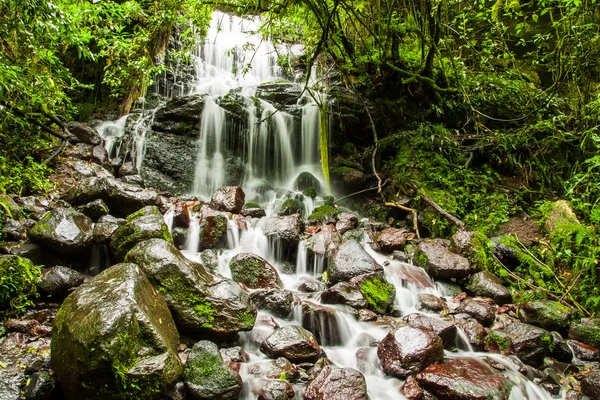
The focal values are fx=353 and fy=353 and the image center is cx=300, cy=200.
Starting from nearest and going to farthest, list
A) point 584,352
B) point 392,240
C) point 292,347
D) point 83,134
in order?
point 292,347 < point 584,352 < point 392,240 < point 83,134

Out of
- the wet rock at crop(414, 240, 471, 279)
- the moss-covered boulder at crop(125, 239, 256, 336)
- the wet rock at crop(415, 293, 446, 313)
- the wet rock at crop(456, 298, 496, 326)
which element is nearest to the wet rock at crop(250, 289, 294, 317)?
the moss-covered boulder at crop(125, 239, 256, 336)

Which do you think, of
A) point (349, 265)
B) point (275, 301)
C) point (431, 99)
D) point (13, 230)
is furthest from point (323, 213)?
point (13, 230)

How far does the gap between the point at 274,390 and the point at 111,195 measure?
4.50 meters

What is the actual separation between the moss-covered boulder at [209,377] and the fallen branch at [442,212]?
16.9 ft

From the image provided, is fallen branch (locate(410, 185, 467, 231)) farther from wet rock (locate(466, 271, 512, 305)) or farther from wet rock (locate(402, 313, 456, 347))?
wet rock (locate(402, 313, 456, 347))

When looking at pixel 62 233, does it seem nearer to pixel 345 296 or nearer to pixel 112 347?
pixel 112 347

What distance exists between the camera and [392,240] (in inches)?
263

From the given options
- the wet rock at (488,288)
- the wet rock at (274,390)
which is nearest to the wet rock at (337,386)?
the wet rock at (274,390)

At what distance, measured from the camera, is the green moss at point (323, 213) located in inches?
310

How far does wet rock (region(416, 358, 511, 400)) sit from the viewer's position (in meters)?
3.23

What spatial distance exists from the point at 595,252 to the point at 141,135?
9.59m

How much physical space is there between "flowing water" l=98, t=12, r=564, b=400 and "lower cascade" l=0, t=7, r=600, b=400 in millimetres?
32

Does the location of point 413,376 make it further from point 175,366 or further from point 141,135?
point 141,135

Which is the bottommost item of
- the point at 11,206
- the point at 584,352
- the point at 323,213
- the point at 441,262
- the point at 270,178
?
the point at 584,352
